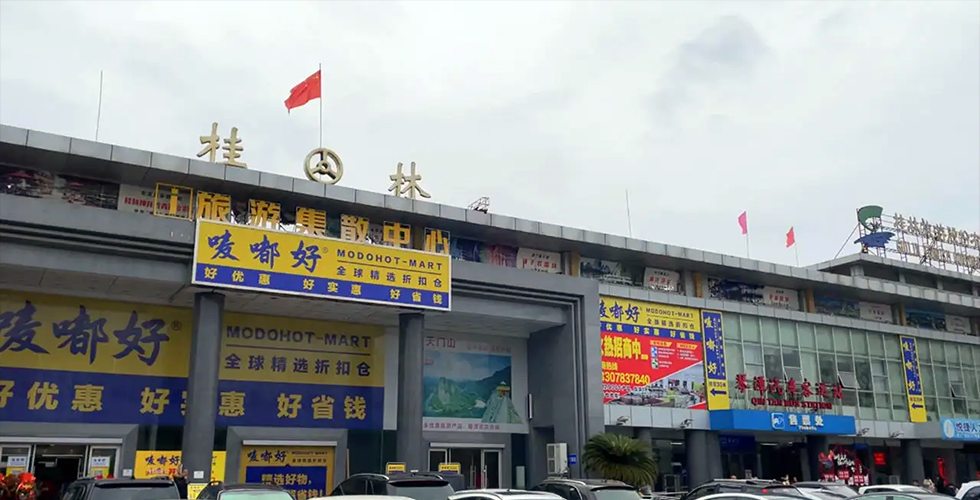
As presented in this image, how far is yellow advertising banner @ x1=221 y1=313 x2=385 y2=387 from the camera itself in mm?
21859

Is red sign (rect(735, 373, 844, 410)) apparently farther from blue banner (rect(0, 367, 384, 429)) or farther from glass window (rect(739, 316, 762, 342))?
blue banner (rect(0, 367, 384, 429))

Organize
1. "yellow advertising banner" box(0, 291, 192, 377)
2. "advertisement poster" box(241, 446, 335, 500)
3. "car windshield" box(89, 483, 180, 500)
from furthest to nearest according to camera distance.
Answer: "advertisement poster" box(241, 446, 335, 500) < "yellow advertising banner" box(0, 291, 192, 377) < "car windshield" box(89, 483, 180, 500)

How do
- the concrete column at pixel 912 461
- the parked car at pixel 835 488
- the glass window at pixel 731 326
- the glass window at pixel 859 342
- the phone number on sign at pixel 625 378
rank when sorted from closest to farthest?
the parked car at pixel 835 488 < the phone number on sign at pixel 625 378 < the glass window at pixel 731 326 < the glass window at pixel 859 342 < the concrete column at pixel 912 461

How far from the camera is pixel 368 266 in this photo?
20.8 metres

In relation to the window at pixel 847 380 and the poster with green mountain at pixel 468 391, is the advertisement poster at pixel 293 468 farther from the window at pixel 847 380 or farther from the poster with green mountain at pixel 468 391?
the window at pixel 847 380

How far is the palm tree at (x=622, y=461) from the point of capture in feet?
71.3

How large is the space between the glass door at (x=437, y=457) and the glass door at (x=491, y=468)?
132 centimetres

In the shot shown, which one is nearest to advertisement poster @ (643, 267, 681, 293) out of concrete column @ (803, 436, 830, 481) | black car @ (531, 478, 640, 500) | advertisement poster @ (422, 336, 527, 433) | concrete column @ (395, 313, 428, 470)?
advertisement poster @ (422, 336, 527, 433)

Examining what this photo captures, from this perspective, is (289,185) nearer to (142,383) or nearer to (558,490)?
(142,383)

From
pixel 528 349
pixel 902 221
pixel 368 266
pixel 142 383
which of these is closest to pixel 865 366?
pixel 902 221

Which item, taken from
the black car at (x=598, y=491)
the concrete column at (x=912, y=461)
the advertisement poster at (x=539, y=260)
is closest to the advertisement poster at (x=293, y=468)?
the advertisement poster at (x=539, y=260)

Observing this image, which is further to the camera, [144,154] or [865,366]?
[865,366]

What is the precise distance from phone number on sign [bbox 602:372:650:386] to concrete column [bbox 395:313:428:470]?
6.00 meters

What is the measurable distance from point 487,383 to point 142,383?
32.4ft
